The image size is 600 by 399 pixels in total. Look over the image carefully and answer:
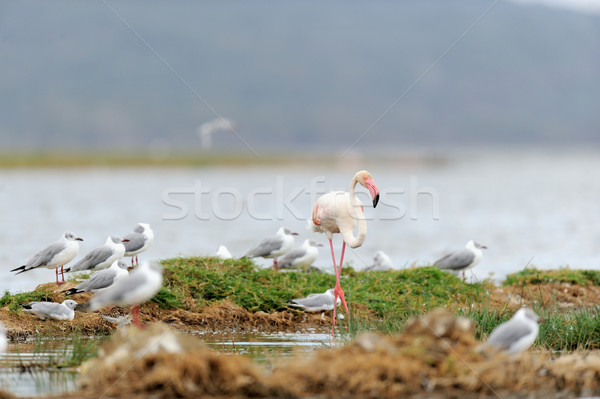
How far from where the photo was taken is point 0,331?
1008 cm

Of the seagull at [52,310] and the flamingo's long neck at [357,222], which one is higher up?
the flamingo's long neck at [357,222]

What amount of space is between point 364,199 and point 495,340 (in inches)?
1275

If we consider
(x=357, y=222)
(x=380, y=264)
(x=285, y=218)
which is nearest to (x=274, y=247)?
(x=380, y=264)

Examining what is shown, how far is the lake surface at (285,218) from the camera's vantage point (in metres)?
23.6

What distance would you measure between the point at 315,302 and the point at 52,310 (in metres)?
3.65

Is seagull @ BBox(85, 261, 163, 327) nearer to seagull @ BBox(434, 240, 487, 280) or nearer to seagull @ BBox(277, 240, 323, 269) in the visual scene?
seagull @ BBox(277, 240, 323, 269)

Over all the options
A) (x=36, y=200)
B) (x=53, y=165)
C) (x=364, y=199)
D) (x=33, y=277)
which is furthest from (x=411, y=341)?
(x=53, y=165)

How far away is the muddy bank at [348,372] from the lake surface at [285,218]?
649 centimetres

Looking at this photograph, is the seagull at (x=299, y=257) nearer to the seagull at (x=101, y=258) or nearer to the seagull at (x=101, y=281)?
the seagull at (x=101, y=258)

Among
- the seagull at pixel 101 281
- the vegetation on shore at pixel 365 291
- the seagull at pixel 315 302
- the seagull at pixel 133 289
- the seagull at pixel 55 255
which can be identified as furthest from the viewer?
the seagull at pixel 55 255

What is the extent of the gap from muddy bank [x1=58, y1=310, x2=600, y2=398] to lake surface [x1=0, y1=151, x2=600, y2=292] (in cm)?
A: 649

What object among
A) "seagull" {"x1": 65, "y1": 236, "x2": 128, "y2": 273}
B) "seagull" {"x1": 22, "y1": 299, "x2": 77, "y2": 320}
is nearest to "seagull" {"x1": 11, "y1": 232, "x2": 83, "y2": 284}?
"seagull" {"x1": 65, "y1": 236, "x2": 128, "y2": 273}

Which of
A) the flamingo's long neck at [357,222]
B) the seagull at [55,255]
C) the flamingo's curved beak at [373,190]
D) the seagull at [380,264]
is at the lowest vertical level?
the seagull at [380,264]

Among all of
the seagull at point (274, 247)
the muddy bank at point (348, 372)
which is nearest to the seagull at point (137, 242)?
the seagull at point (274, 247)
